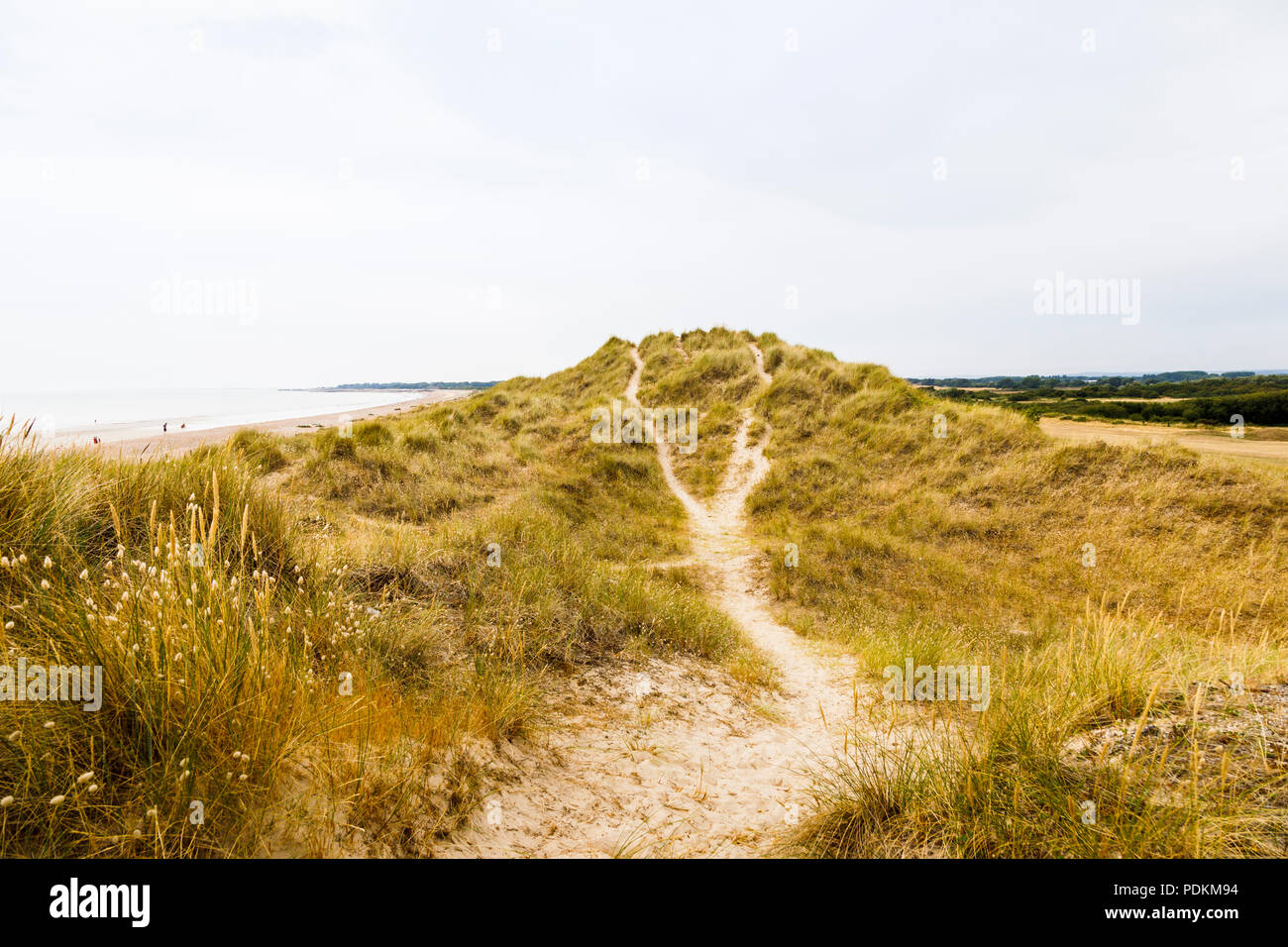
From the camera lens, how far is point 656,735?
4828 millimetres

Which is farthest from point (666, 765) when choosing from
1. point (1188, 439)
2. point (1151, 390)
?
point (1151, 390)

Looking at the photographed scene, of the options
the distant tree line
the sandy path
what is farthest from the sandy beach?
the sandy path

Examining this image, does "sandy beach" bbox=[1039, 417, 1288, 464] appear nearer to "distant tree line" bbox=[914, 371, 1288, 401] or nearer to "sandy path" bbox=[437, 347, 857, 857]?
"distant tree line" bbox=[914, 371, 1288, 401]

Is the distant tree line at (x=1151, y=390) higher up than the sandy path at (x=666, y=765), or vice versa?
the distant tree line at (x=1151, y=390)

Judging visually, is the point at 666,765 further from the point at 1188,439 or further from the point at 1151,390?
the point at 1151,390

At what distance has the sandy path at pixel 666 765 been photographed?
319 centimetres

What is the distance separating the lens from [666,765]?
4.32 metres

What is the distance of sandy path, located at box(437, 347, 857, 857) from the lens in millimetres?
3188

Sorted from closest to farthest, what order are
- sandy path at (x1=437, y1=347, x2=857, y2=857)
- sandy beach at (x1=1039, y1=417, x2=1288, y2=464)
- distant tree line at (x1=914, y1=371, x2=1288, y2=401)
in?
sandy path at (x1=437, y1=347, x2=857, y2=857), sandy beach at (x1=1039, y1=417, x2=1288, y2=464), distant tree line at (x1=914, y1=371, x2=1288, y2=401)

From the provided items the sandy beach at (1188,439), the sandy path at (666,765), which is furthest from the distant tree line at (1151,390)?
the sandy path at (666,765)

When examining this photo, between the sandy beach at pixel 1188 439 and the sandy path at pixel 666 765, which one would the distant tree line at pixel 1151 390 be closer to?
the sandy beach at pixel 1188 439
